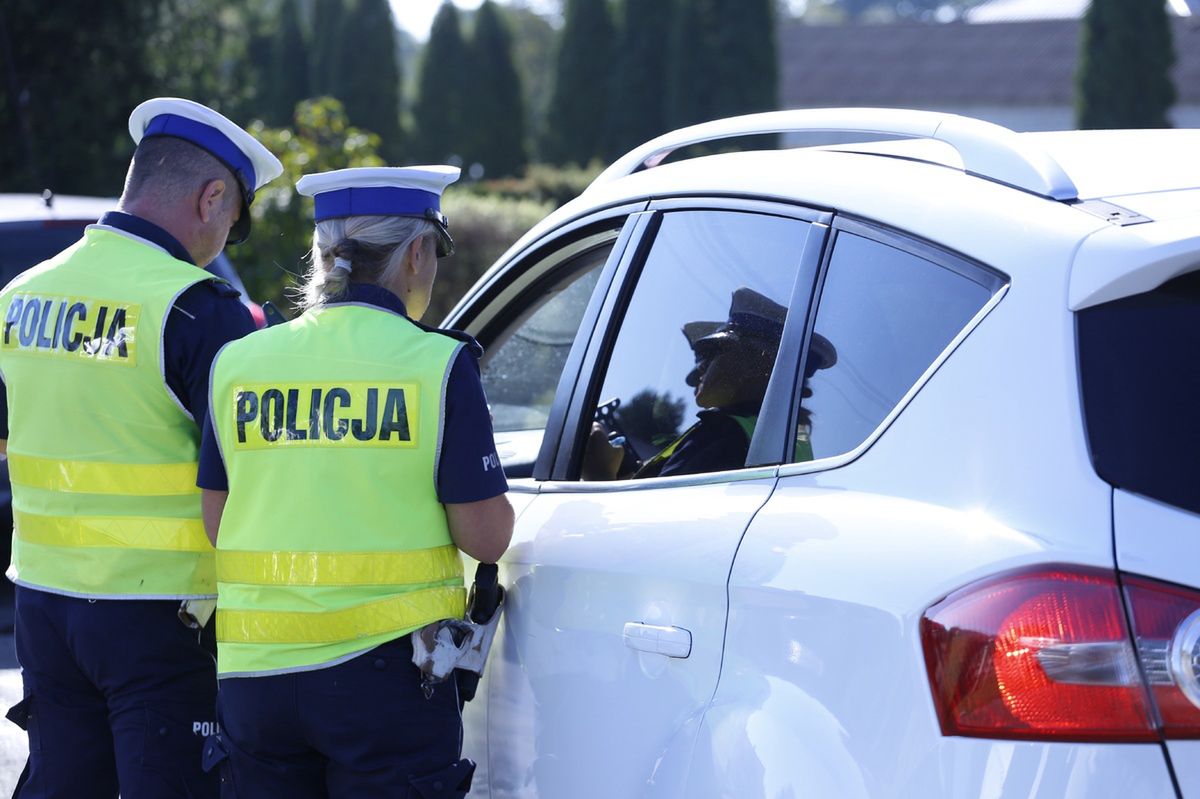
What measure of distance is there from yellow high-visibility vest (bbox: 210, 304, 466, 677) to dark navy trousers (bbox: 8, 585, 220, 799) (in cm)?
48

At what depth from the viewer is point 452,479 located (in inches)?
95.4

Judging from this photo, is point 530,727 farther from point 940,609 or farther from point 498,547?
point 940,609

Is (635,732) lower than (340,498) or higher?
lower

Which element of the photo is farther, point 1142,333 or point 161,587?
point 161,587

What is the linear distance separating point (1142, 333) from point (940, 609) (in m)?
0.44

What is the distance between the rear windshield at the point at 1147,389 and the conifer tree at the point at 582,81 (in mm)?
34299

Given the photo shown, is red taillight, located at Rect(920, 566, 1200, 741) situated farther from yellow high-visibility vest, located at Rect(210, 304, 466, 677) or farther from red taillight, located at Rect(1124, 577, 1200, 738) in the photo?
yellow high-visibility vest, located at Rect(210, 304, 466, 677)

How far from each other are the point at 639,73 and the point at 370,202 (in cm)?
3217

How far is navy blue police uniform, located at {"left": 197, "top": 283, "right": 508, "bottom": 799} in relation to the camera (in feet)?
7.89

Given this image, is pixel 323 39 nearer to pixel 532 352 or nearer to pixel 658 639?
pixel 532 352

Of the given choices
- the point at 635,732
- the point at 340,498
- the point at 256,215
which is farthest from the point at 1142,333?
the point at 256,215

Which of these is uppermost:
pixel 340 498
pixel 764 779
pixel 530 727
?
pixel 340 498

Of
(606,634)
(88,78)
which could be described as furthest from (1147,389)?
(88,78)

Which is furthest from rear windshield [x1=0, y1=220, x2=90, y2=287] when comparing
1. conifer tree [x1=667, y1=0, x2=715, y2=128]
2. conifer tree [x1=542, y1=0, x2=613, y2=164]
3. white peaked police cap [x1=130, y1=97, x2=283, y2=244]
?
conifer tree [x1=542, y1=0, x2=613, y2=164]
